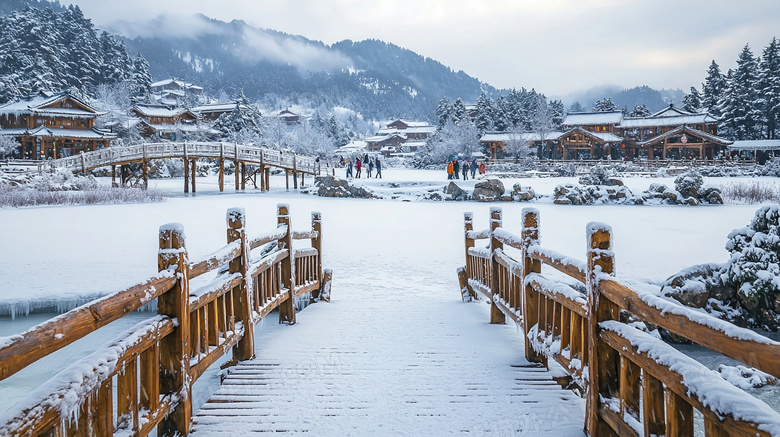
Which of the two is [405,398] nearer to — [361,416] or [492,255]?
[361,416]

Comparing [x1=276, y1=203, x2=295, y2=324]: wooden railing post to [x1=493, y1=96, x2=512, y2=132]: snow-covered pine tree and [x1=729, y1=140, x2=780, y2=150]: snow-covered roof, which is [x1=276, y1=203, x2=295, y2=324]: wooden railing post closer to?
[x1=729, y1=140, x2=780, y2=150]: snow-covered roof

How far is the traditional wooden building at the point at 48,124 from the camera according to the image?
43438 millimetres

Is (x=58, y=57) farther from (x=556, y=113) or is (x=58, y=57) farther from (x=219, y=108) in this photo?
(x=556, y=113)

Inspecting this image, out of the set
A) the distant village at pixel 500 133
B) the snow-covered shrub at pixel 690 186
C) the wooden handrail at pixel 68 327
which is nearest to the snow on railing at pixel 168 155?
the distant village at pixel 500 133

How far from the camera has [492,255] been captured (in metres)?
6.21

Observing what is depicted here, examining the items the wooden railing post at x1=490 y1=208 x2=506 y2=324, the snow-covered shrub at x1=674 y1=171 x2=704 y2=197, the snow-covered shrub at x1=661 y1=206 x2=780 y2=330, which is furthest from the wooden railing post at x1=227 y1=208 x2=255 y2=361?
the snow-covered shrub at x1=674 y1=171 x2=704 y2=197

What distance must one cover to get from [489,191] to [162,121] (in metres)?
43.0

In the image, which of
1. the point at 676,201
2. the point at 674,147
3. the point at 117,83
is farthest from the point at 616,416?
the point at 117,83

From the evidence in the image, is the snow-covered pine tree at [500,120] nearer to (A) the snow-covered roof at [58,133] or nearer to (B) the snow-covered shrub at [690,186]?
(B) the snow-covered shrub at [690,186]

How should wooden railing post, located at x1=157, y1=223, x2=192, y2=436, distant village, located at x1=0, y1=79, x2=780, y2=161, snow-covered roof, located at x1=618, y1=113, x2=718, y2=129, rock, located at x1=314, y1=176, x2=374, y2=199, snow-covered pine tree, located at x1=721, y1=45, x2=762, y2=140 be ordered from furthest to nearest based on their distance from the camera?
snow-covered roof, located at x1=618, y1=113, x2=718, y2=129 < snow-covered pine tree, located at x1=721, y1=45, x2=762, y2=140 < distant village, located at x1=0, y1=79, x2=780, y2=161 < rock, located at x1=314, y1=176, x2=374, y2=199 < wooden railing post, located at x1=157, y1=223, x2=192, y2=436

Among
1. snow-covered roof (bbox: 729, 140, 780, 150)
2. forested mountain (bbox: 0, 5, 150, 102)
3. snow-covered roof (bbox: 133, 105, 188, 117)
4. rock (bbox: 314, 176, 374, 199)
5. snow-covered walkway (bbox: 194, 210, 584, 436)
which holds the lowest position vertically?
snow-covered walkway (bbox: 194, 210, 584, 436)

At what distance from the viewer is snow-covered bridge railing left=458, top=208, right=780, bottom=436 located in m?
1.72

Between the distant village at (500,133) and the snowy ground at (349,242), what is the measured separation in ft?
88.0

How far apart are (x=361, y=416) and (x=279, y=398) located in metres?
0.72
